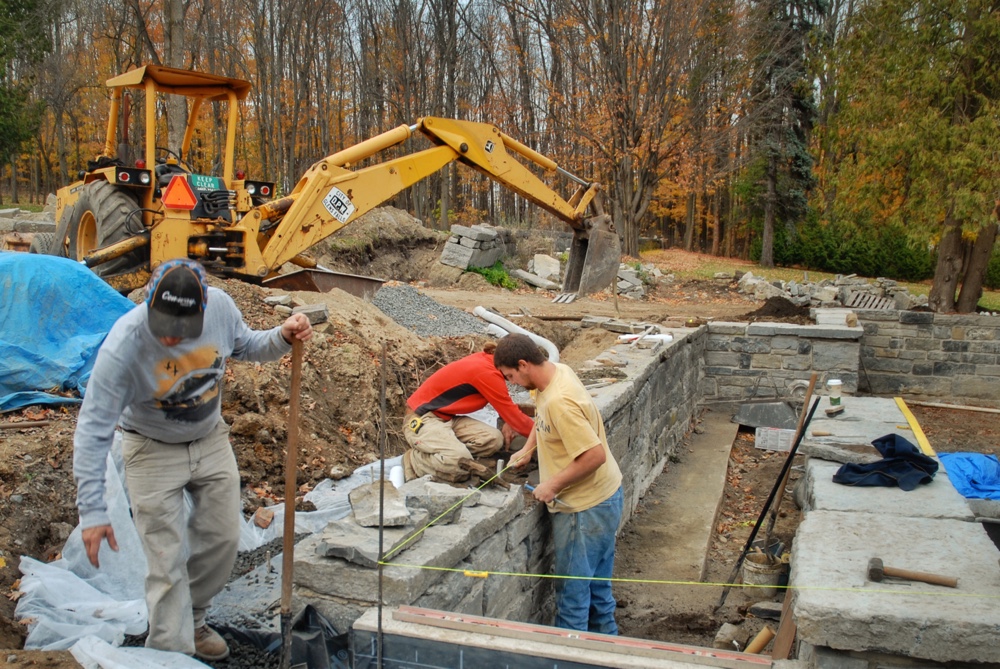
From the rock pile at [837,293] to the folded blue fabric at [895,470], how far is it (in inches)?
542

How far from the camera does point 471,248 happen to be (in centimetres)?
1878

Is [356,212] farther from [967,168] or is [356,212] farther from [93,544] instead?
[967,168]

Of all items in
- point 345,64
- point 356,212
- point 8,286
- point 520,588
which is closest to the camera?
point 520,588

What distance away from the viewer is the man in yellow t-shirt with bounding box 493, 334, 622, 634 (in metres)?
4.01

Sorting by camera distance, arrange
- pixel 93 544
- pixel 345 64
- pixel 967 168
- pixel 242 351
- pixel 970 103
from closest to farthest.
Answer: pixel 93 544
pixel 242 351
pixel 967 168
pixel 970 103
pixel 345 64

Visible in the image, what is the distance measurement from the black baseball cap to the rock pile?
55.5 ft

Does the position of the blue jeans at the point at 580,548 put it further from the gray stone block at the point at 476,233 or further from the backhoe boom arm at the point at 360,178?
the gray stone block at the point at 476,233

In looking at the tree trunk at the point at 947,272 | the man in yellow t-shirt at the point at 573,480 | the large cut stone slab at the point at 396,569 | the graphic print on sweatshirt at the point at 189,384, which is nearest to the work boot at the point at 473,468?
the man in yellow t-shirt at the point at 573,480

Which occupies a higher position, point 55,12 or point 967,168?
point 55,12

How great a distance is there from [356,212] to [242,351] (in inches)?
251

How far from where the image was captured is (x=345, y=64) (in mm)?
36094

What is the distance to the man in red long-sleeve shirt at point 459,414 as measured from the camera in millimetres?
4805

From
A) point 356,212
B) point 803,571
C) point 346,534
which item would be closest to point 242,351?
point 346,534

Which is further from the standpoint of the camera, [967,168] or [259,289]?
[967,168]
